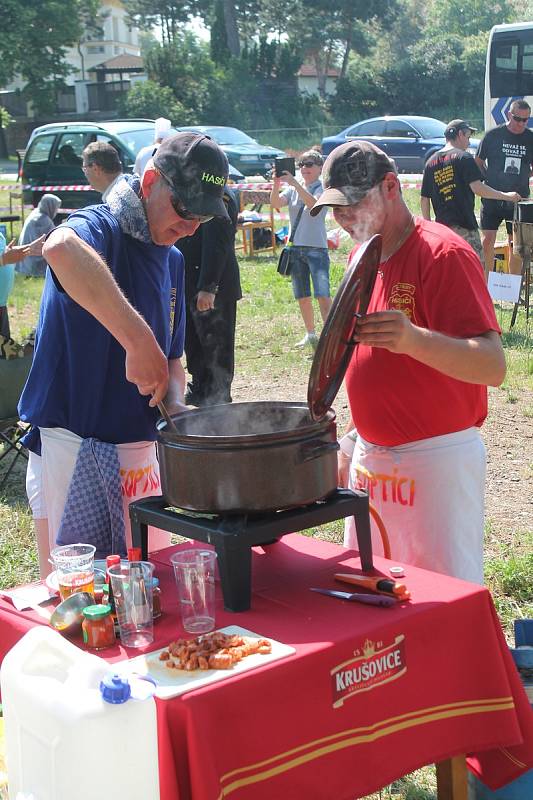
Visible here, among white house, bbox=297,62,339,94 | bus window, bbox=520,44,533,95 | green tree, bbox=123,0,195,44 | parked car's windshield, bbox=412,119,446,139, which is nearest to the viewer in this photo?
bus window, bbox=520,44,533,95

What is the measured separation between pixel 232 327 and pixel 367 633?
15.4 feet

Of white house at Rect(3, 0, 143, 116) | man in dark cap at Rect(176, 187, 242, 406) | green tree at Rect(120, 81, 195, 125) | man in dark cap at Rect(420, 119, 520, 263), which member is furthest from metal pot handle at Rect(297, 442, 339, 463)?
white house at Rect(3, 0, 143, 116)

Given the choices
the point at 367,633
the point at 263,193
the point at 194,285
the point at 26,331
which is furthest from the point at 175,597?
the point at 263,193

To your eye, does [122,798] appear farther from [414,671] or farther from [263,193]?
[263,193]

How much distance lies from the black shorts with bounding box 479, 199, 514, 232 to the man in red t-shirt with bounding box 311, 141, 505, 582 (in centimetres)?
872

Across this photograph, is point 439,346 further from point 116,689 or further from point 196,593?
point 116,689

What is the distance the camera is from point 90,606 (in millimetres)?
2141

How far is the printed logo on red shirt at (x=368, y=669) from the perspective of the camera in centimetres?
207

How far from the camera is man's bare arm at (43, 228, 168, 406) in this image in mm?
2400

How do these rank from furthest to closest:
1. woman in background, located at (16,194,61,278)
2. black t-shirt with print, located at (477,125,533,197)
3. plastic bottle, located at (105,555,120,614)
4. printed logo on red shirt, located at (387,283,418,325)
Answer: black t-shirt with print, located at (477,125,533,197)
woman in background, located at (16,194,61,278)
printed logo on red shirt, located at (387,283,418,325)
plastic bottle, located at (105,555,120,614)

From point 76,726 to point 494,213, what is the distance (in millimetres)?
10404

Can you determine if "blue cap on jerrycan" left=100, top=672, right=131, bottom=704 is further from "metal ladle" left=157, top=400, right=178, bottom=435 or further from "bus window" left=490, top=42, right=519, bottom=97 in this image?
"bus window" left=490, top=42, right=519, bottom=97

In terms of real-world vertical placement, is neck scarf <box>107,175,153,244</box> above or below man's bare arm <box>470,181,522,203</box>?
above

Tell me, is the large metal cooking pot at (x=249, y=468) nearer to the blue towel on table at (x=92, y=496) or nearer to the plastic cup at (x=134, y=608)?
the plastic cup at (x=134, y=608)
